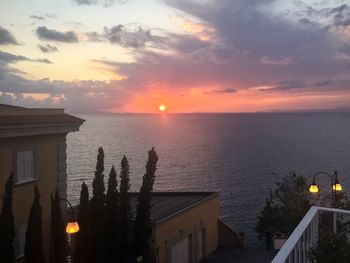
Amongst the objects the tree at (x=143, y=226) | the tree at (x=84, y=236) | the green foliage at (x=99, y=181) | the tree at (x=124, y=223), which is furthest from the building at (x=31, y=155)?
the tree at (x=143, y=226)

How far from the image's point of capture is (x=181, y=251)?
990 inches

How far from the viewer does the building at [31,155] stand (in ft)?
52.3

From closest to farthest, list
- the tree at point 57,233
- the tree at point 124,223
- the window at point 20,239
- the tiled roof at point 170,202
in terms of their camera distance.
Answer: the window at point 20,239, the tree at point 57,233, the tree at point 124,223, the tiled roof at point 170,202

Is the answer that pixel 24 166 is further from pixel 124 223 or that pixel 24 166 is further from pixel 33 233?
pixel 124 223

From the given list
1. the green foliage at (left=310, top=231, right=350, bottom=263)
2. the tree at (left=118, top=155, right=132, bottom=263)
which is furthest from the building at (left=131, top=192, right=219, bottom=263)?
the green foliage at (left=310, top=231, right=350, bottom=263)

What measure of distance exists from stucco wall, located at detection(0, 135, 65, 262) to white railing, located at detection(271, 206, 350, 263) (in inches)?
484

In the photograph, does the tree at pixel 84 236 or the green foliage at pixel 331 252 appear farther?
the tree at pixel 84 236

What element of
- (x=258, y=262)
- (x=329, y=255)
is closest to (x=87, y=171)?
(x=258, y=262)

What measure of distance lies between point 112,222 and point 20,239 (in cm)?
439

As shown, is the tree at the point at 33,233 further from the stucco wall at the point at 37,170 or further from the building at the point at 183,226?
the building at the point at 183,226

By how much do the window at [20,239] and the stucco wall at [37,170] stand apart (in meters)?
0.23

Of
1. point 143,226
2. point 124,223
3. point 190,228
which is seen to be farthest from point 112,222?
point 190,228

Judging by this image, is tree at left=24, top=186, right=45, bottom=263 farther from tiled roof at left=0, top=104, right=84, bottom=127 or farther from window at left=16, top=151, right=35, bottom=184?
tiled roof at left=0, top=104, right=84, bottom=127

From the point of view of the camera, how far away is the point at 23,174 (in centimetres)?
1686
